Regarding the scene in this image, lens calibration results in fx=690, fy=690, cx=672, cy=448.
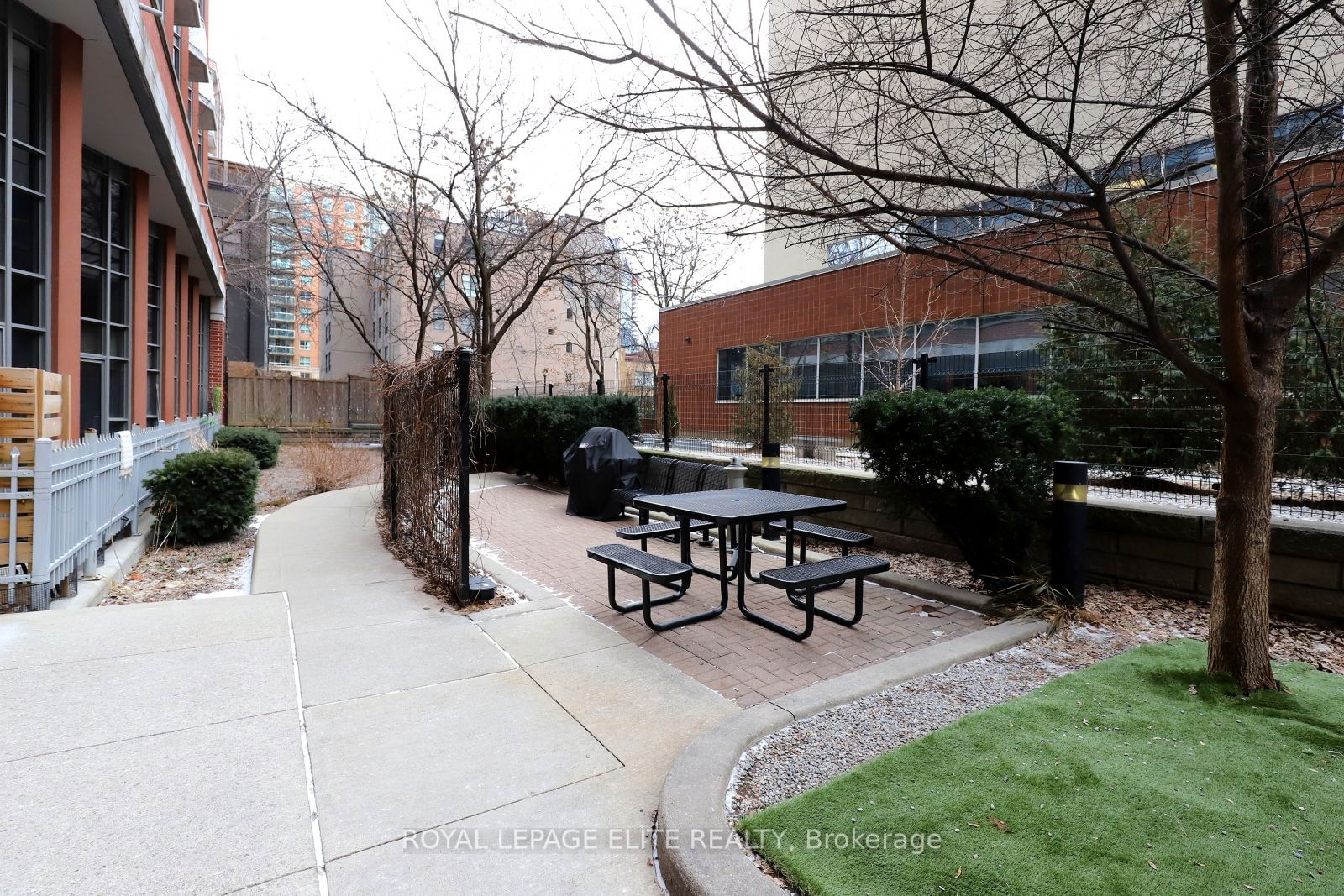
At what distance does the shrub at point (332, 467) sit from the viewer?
12.0 m

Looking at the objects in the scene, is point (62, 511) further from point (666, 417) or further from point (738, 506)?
point (666, 417)

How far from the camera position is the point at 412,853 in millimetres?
2340

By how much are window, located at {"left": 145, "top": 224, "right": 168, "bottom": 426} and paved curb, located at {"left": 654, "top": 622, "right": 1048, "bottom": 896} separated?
11907 mm

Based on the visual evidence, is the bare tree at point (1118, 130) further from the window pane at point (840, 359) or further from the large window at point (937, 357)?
the window pane at point (840, 359)

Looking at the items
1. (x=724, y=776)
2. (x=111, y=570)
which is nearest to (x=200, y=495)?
(x=111, y=570)

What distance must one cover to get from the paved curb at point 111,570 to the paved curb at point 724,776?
479 cm

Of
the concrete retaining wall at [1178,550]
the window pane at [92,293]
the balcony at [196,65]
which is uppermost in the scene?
the balcony at [196,65]

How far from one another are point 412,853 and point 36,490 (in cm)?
414

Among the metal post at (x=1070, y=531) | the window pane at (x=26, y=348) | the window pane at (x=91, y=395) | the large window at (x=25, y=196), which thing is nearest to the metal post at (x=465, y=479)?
the metal post at (x=1070, y=531)

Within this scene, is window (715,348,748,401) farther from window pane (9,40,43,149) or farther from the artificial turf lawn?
the artificial turf lawn

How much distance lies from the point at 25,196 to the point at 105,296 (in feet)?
8.68

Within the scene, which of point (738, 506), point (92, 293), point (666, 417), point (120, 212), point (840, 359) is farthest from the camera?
point (840, 359)

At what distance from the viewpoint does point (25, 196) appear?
6.80m

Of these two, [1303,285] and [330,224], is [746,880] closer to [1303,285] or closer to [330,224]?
[1303,285]
